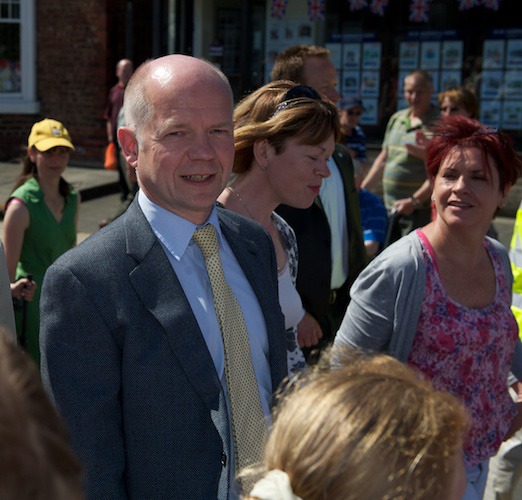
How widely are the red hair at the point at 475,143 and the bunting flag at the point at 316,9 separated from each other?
10.1 metres

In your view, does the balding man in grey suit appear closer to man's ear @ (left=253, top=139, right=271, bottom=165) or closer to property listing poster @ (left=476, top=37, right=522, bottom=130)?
man's ear @ (left=253, top=139, right=271, bottom=165)

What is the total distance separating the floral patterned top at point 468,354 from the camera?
112 inches

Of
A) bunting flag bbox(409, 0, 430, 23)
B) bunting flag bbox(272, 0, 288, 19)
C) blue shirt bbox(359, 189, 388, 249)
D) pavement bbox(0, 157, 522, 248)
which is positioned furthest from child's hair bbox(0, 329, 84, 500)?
bunting flag bbox(272, 0, 288, 19)

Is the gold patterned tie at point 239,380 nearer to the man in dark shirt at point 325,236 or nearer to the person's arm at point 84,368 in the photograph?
the person's arm at point 84,368

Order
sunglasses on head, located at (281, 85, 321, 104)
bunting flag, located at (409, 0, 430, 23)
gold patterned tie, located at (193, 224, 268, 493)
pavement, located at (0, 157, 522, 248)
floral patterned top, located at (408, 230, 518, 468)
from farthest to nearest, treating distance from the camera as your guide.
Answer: bunting flag, located at (409, 0, 430, 23) < pavement, located at (0, 157, 522, 248) < sunglasses on head, located at (281, 85, 321, 104) < floral patterned top, located at (408, 230, 518, 468) < gold patterned tie, located at (193, 224, 268, 493)

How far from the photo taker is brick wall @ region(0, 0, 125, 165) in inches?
533

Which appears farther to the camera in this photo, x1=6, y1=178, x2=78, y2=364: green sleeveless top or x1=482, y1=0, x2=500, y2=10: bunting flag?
x1=482, y1=0, x2=500, y2=10: bunting flag

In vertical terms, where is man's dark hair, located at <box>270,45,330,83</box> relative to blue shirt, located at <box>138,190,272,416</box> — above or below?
above

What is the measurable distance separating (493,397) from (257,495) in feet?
5.99

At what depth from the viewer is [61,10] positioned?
44.8 feet

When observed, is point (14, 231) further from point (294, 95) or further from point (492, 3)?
point (492, 3)

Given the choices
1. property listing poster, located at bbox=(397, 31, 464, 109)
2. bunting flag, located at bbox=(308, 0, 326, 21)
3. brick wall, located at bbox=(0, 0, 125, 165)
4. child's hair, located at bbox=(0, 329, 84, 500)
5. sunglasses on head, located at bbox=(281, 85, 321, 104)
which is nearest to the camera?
child's hair, located at bbox=(0, 329, 84, 500)

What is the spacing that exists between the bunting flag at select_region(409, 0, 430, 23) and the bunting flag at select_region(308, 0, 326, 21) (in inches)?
52.8

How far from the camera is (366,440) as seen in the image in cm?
133
